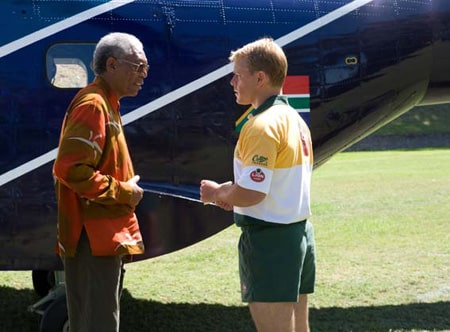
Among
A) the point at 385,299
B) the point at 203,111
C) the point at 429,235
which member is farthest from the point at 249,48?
the point at 429,235

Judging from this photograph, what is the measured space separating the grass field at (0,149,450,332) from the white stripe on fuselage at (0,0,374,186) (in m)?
1.74

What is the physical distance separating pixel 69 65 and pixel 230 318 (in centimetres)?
269

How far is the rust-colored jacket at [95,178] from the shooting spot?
3.02 metres

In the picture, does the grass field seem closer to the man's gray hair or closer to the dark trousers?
the dark trousers

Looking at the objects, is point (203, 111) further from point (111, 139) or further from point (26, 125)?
point (111, 139)

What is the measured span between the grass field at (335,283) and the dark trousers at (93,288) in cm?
256

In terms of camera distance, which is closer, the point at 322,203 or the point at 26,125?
the point at 26,125

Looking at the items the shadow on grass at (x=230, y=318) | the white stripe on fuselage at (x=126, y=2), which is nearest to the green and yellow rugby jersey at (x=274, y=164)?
the white stripe on fuselage at (x=126, y=2)

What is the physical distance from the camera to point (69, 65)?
4953 millimetres

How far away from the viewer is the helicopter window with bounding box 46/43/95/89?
192 inches

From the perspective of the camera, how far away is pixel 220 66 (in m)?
5.05

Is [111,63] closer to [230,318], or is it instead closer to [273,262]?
[273,262]

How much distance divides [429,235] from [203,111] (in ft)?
18.0

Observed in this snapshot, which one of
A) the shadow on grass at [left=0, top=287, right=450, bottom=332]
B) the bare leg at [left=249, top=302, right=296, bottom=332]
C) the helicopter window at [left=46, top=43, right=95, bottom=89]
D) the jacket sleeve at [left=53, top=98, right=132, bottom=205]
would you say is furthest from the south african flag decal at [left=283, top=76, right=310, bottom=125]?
the bare leg at [left=249, top=302, right=296, bottom=332]
